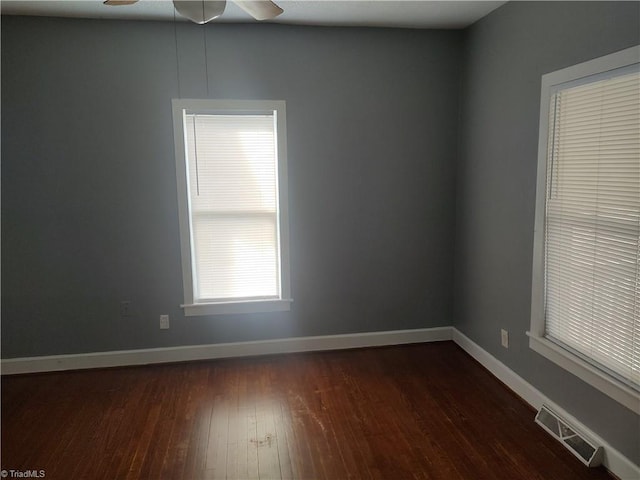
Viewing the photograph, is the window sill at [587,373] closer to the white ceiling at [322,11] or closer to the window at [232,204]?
the window at [232,204]

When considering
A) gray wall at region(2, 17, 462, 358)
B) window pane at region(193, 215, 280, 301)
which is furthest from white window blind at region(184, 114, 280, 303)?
gray wall at region(2, 17, 462, 358)

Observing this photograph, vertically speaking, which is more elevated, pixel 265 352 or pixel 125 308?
pixel 125 308

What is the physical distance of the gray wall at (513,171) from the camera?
2.11 metres

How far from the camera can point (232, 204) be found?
3.27m

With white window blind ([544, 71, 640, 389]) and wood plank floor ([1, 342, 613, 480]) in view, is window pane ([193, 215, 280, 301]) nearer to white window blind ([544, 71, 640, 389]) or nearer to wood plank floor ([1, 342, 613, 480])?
wood plank floor ([1, 342, 613, 480])

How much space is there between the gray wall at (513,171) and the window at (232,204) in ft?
4.73

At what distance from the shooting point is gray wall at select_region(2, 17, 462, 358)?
9.81ft

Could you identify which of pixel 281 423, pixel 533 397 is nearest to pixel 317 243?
pixel 281 423

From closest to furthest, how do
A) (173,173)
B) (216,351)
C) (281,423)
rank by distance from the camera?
(281,423), (173,173), (216,351)

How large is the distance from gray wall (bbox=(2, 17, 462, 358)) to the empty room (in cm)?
2

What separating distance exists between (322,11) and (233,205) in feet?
4.87

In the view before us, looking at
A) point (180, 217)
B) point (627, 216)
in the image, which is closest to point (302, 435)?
point (180, 217)

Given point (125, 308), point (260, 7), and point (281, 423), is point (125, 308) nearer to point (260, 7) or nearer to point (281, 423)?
point (281, 423)

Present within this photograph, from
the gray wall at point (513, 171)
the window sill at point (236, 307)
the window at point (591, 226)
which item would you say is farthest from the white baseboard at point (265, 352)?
the window at point (591, 226)
